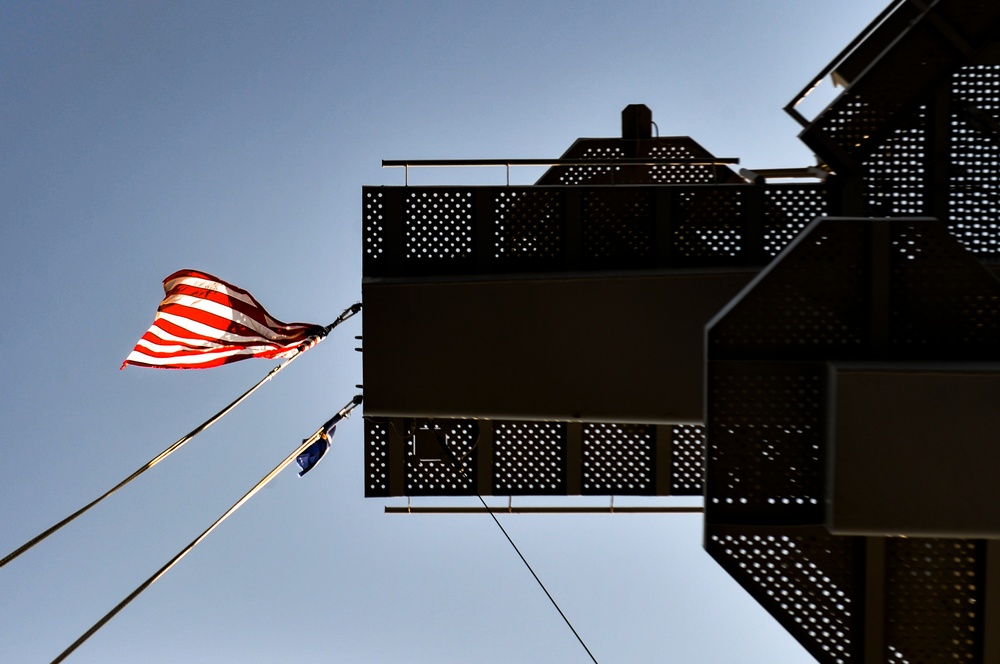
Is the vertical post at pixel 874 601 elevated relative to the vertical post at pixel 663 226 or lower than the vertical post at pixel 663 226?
lower

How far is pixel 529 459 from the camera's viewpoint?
802 centimetres

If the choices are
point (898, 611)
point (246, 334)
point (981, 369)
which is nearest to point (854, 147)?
point (981, 369)

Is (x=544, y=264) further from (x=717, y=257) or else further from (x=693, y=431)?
(x=693, y=431)

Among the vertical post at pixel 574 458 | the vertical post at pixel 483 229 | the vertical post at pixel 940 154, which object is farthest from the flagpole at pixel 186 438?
the vertical post at pixel 940 154

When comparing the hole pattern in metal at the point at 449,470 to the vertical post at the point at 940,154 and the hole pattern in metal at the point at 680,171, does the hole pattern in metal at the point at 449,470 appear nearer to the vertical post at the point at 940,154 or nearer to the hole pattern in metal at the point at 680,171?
the hole pattern in metal at the point at 680,171

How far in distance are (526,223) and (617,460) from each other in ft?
12.4

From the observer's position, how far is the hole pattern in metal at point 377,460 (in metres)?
7.90

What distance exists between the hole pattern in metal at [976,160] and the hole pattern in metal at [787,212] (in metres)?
1.39

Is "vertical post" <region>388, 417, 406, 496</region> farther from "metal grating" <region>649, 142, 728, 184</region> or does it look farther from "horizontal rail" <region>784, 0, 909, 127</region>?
"horizontal rail" <region>784, 0, 909, 127</region>

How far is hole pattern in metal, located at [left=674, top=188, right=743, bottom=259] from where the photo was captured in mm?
6832

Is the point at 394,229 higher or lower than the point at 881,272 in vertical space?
higher

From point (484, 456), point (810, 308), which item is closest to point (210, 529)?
point (484, 456)

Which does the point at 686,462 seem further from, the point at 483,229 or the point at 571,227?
the point at 483,229

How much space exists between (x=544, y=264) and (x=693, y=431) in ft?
11.5
